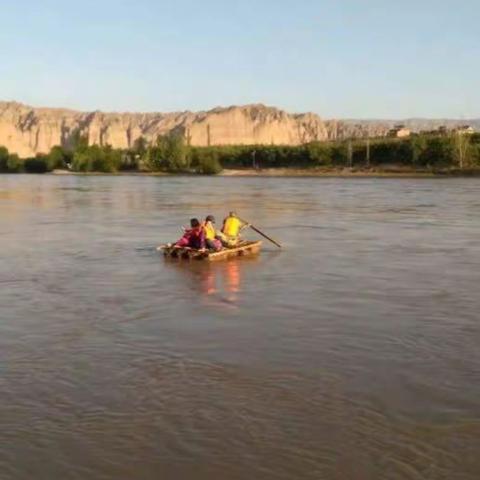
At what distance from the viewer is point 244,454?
23.0 ft

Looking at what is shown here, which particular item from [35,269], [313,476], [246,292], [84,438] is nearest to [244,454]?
[313,476]

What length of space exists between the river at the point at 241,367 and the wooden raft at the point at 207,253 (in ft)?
1.43

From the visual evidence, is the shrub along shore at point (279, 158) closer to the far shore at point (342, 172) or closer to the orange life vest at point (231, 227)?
the far shore at point (342, 172)

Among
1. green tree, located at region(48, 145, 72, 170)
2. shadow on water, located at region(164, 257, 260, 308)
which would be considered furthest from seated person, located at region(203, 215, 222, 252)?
green tree, located at region(48, 145, 72, 170)

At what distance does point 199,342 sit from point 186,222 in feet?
73.2

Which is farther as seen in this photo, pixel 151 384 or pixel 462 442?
pixel 151 384

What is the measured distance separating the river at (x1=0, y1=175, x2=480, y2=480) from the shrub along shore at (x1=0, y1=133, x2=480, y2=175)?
288ft

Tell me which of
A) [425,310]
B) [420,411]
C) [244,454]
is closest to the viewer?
[244,454]

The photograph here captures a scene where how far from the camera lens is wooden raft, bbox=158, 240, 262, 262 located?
19188 mm

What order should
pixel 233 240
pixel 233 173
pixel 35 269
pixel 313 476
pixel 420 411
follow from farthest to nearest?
pixel 233 173 → pixel 233 240 → pixel 35 269 → pixel 420 411 → pixel 313 476

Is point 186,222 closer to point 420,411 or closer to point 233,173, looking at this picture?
point 420,411

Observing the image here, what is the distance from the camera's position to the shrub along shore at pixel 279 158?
111m

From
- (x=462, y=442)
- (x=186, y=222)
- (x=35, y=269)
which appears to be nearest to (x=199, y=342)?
(x=462, y=442)

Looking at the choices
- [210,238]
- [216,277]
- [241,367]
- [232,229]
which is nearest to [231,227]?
[232,229]
